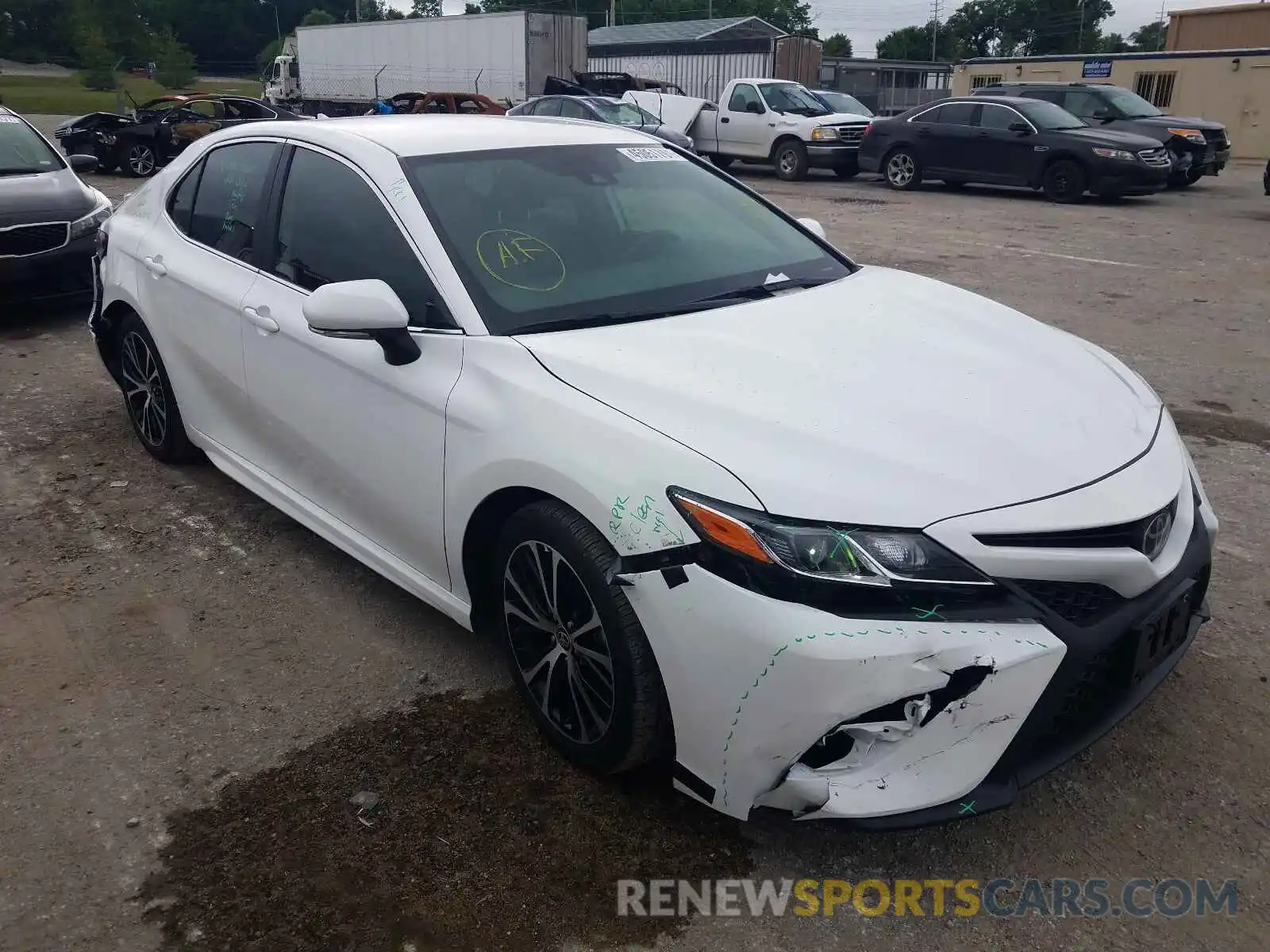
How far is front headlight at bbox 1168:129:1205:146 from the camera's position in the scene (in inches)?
647

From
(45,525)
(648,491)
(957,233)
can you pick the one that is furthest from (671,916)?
(957,233)

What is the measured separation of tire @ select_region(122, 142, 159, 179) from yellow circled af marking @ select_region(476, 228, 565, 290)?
1805 cm

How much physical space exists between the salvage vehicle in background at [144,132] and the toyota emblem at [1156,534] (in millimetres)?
18557

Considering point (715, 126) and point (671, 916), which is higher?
point (715, 126)

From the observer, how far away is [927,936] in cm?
228

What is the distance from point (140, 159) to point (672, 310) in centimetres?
1865

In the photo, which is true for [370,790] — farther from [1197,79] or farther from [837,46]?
[837,46]

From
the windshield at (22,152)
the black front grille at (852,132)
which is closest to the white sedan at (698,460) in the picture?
the windshield at (22,152)

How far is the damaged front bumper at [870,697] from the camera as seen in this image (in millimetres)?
2131

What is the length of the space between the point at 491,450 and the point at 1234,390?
16.8 feet

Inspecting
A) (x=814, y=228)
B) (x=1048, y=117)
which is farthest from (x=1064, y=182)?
(x=814, y=228)

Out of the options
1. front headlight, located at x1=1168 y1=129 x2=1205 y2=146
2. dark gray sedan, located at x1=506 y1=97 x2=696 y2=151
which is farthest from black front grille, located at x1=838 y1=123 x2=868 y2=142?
front headlight, located at x1=1168 y1=129 x2=1205 y2=146

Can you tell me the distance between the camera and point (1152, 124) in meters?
16.3

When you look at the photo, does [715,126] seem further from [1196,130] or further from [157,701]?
[157,701]
